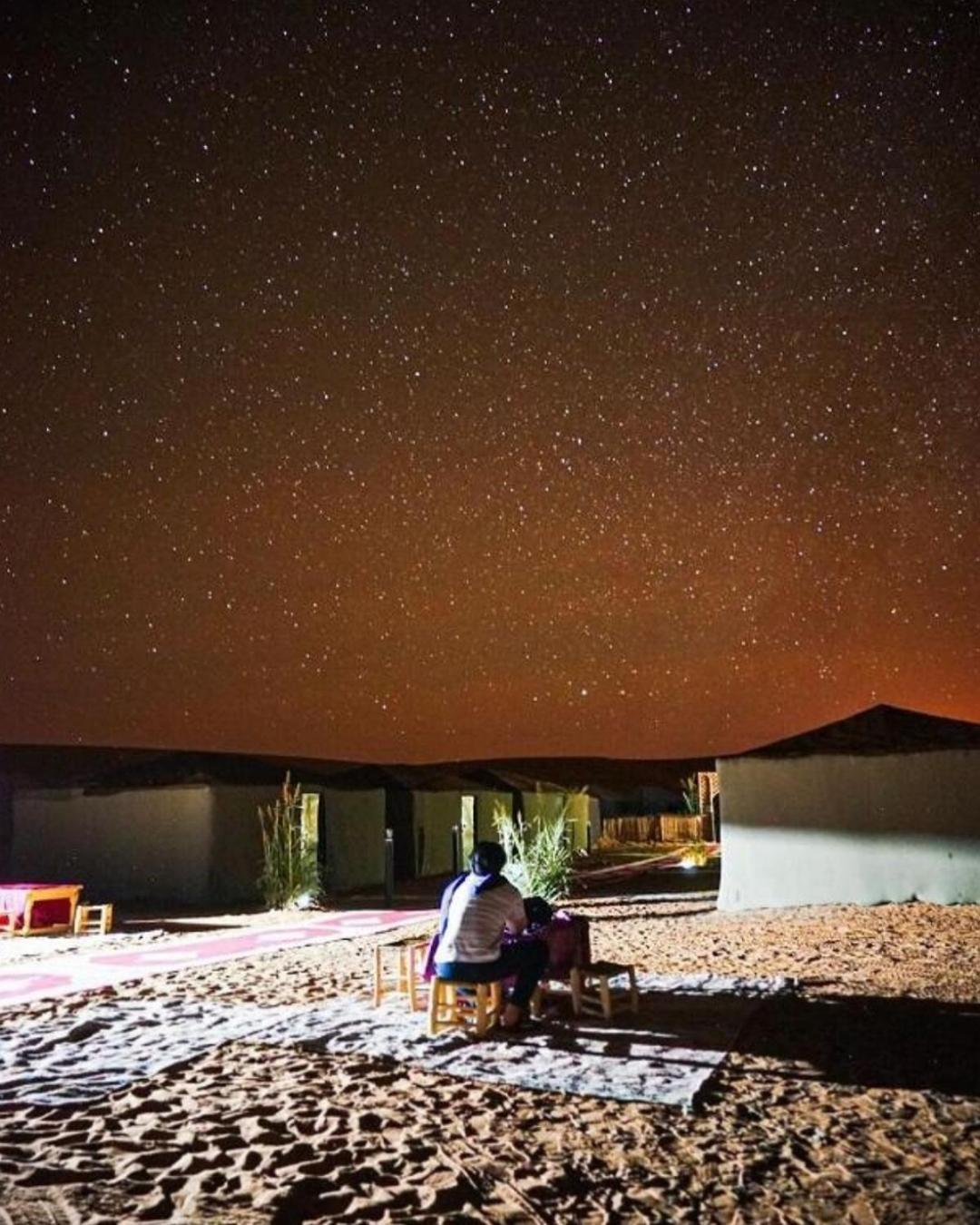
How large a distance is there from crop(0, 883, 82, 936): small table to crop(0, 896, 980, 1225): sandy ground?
8.75 meters

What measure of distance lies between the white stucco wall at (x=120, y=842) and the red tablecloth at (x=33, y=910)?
14.5ft

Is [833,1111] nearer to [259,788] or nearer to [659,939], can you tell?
[659,939]

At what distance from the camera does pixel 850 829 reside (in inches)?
568

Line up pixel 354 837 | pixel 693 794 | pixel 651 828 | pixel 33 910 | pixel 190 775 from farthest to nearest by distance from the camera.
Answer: pixel 693 794
pixel 651 828
pixel 354 837
pixel 190 775
pixel 33 910

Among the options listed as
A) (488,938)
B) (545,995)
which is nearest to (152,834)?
(545,995)

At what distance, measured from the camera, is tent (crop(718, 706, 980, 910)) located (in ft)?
45.2

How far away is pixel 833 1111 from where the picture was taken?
4.87 meters

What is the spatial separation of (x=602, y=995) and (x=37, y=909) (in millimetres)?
9790

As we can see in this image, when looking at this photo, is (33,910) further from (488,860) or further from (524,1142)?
(524,1142)

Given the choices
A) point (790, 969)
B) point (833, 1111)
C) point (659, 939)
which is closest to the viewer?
point (833, 1111)

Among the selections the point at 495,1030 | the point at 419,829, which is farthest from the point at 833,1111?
the point at 419,829

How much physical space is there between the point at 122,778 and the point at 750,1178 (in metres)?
18.0

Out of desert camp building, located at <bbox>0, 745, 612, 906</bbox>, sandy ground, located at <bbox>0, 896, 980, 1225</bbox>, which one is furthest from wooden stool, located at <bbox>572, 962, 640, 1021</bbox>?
desert camp building, located at <bbox>0, 745, 612, 906</bbox>

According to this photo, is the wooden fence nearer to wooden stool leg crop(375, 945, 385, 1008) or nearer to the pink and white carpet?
the pink and white carpet
